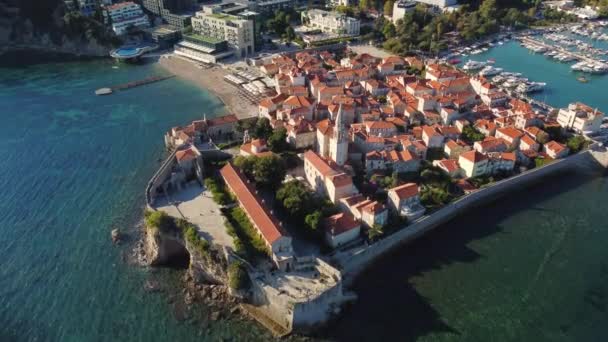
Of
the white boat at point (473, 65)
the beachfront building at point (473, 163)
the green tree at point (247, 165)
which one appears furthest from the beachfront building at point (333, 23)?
the green tree at point (247, 165)

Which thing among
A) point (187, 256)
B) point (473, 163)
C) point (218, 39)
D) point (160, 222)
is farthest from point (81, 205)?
point (218, 39)

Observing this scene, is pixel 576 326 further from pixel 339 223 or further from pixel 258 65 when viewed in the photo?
pixel 258 65

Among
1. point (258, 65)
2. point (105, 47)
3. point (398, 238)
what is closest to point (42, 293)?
point (398, 238)

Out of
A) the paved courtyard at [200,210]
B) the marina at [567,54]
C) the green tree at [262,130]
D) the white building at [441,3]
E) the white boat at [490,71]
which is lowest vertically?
the paved courtyard at [200,210]

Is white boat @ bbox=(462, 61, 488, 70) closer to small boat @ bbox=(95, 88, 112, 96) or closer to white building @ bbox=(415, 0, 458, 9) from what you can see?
white building @ bbox=(415, 0, 458, 9)

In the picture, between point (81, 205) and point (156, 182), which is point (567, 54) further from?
point (81, 205)

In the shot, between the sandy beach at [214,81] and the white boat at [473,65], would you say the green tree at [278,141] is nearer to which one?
the sandy beach at [214,81]
